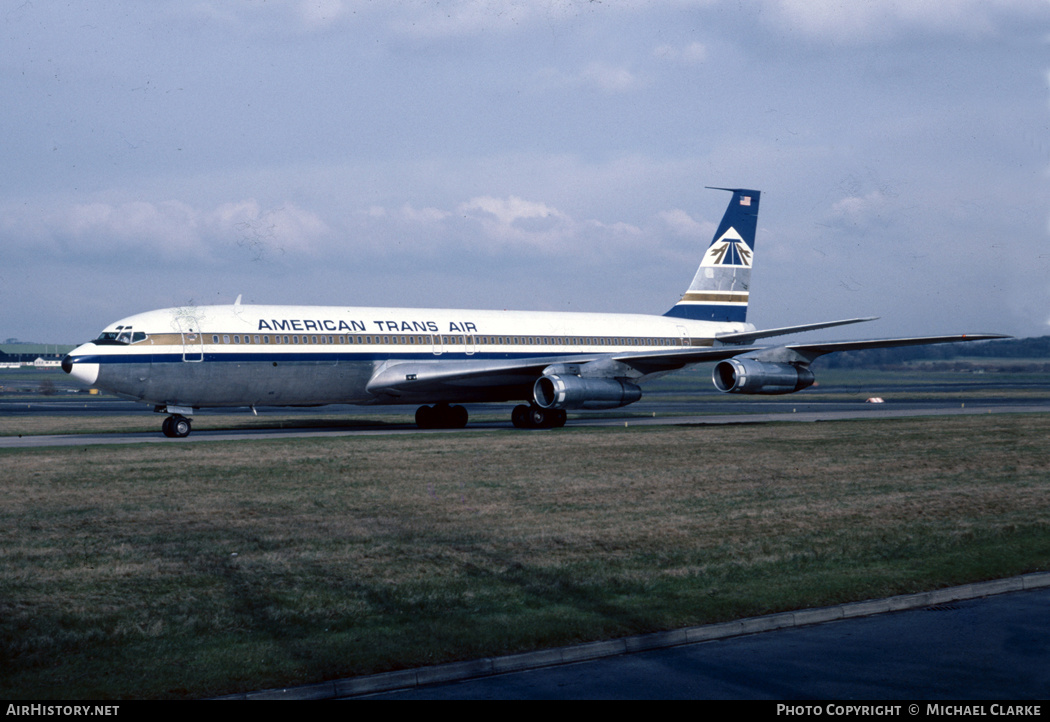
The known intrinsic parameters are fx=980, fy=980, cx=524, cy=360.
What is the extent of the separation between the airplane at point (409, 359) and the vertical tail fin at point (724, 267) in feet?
10.6

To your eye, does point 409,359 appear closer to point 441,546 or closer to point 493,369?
point 493,369

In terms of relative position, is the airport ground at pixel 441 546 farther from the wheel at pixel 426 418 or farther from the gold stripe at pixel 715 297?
the gold stripe at pixel 715 297

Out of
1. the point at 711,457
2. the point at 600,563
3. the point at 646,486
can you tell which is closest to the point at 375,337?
the point at 711,457

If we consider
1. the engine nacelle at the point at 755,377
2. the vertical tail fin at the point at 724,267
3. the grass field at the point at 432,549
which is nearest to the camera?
the grass field at the point at 432,549

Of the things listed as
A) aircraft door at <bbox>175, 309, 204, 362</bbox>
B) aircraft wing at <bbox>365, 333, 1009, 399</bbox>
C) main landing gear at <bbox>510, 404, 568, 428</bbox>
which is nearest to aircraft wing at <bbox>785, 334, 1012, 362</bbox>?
aircraft wing at <bbox>365, 333, 1009, 399</bbox>

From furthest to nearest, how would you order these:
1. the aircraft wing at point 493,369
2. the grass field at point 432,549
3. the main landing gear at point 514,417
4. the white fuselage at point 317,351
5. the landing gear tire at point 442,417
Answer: the landing gear tire at point 442,417
the main landing gear at point 514,417
the aircraft wing at point 493,369
the white fuselage at point 317,351
the grass field at point 432,549

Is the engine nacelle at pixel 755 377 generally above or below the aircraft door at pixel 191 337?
below

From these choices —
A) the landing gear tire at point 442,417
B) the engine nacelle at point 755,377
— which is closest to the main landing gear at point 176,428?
the landing gear tire at point 442,417

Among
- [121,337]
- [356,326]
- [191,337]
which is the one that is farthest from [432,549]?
[356,326]

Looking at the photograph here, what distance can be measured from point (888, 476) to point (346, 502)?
458 inches

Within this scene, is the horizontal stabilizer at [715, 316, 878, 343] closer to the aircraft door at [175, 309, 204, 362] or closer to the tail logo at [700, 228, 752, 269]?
the tail logo at [700, 228, 752, 269]

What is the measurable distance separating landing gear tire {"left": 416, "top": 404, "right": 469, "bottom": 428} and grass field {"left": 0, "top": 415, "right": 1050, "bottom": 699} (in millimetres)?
13115

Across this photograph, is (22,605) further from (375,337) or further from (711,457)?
(375,337)

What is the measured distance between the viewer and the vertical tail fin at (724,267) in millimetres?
46688
